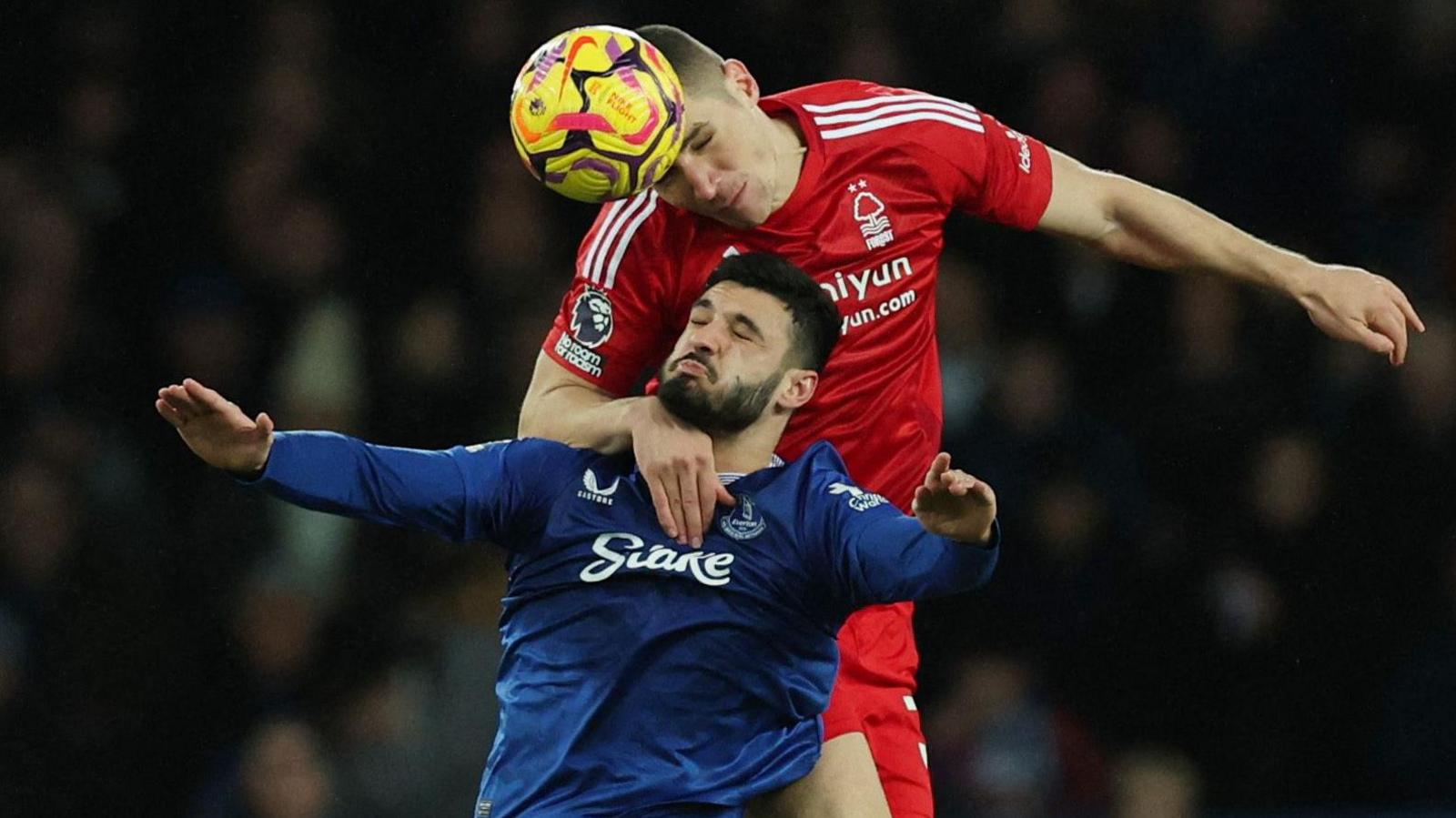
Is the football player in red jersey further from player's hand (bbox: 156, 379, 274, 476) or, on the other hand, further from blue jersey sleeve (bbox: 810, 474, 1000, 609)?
player's hand (bbox: 156, 379, 274, 476)

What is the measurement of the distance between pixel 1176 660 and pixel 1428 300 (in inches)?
61.4

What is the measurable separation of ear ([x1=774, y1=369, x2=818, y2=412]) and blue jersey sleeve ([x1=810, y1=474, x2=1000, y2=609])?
17 cm

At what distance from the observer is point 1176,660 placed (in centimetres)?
710

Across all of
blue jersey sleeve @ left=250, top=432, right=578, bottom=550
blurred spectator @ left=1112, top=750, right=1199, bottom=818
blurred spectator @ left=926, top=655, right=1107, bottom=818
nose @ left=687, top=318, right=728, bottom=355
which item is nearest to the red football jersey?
nose @ left=687, top=318, right=728, bottom=355

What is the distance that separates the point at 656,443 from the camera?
405 centimetres

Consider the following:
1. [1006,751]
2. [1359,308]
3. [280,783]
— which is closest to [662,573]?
[1359,308]

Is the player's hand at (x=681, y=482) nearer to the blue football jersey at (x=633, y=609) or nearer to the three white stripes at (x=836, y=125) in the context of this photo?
the blue football jersey at (x=633, y=609)

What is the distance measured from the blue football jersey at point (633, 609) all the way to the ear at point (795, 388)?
147 mm

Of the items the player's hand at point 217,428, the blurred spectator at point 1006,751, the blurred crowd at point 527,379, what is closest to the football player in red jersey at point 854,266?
the player's hand at point 217,428

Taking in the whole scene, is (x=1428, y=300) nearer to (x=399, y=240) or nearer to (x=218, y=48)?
(x=399, y=240)

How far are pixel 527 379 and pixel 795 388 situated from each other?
11.0 feet

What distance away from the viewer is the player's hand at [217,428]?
3.72 m

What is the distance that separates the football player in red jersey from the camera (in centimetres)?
428

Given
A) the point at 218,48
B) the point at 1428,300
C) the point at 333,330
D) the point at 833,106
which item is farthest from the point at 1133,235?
the point at 218,48
